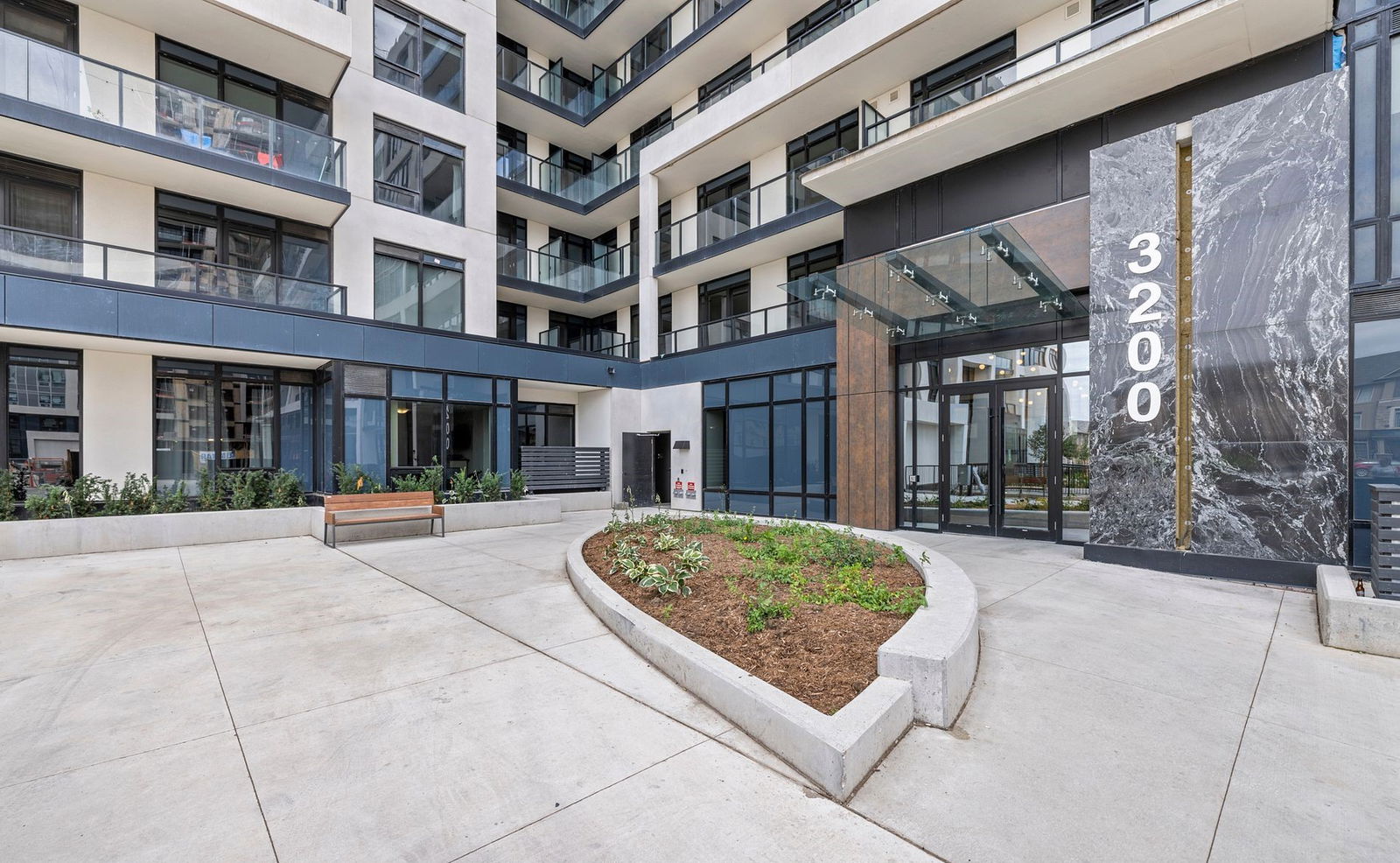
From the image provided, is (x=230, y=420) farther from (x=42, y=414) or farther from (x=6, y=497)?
(x=6, y=497)

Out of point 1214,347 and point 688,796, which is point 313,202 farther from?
point 1214,347

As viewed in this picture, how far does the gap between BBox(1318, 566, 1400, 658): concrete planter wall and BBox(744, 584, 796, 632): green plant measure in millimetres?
4769

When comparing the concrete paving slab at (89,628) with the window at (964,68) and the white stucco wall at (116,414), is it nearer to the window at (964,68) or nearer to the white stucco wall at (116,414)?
the white stucco wall at (116,414)

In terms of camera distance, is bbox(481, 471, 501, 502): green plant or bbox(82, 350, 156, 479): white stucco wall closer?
bbox(82, 350, 156, 479): white stucco wall

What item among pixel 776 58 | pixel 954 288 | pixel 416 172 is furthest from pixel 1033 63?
pixel 416 172

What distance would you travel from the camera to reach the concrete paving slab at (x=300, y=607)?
555 cm

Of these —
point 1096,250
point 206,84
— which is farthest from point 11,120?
point 1096,250

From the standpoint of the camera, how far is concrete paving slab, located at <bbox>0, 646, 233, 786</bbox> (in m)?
3.25

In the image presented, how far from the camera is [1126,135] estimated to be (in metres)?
9.39

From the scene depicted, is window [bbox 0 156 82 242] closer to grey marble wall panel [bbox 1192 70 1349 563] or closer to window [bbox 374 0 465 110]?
window [bbox 374 0 465 110]

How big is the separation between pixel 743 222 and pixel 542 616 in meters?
13.2

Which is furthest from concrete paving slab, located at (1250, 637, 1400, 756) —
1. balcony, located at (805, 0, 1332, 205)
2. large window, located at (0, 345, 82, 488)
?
large window, located at (0, 345, 82, 488)

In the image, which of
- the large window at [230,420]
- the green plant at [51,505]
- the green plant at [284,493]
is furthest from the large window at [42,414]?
the green plant at [284,493]

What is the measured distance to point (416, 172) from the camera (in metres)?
15.4
